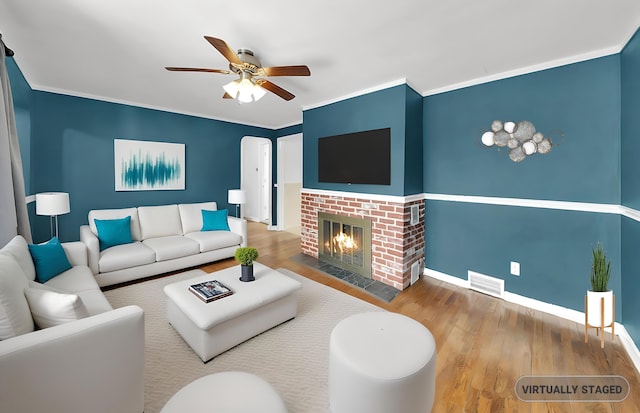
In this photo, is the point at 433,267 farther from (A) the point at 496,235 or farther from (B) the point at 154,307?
(B) the point at 154,307

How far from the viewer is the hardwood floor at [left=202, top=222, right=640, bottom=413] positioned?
63.7 inches

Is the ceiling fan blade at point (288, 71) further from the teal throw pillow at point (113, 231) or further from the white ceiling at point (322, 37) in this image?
the teal throw pillow at point (113, 231)

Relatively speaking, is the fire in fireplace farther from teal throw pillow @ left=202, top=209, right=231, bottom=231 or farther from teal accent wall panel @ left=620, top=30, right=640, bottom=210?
teal accent wall panel @ left=620, top=30, right=640, bottom=210

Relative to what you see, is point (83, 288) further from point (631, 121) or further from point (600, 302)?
point (631, 121)

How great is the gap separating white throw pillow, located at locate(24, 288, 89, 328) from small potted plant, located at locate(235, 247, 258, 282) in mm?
1119

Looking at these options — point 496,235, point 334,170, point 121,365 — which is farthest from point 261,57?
point 496,235

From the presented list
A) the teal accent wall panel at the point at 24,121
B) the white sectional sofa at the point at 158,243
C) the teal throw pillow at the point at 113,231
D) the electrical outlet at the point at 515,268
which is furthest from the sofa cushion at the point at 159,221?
the electrical outlet at the point at 515,268

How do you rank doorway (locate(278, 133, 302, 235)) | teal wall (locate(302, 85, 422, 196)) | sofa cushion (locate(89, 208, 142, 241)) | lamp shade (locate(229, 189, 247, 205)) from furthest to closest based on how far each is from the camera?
doorway (locate(278, 133, 302, 235)) → lamp shade (locate(229, 189, 247, 205)) → sofa cushion (locate(89, 208, 142, 241)) → teal wall (locate(302, 85, 422, 196))

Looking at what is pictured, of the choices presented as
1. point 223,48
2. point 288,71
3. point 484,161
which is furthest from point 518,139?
point 223,48

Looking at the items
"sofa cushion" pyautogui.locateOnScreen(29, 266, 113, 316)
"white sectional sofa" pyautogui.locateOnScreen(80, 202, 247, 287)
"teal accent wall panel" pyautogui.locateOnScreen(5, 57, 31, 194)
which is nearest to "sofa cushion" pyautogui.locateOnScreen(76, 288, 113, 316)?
"sofa cushion" pyautogui.locateOnScreen(29, 266, 113, 316)

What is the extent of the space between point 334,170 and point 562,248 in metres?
2.70

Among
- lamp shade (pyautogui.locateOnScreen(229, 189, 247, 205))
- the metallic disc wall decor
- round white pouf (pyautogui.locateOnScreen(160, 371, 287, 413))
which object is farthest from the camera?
lamp shade (pyautogui.locateOnScreen(229, 189, 247, 205))

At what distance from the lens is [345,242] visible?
3.85 m

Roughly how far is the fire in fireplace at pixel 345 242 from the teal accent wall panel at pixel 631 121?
2.31 metres
